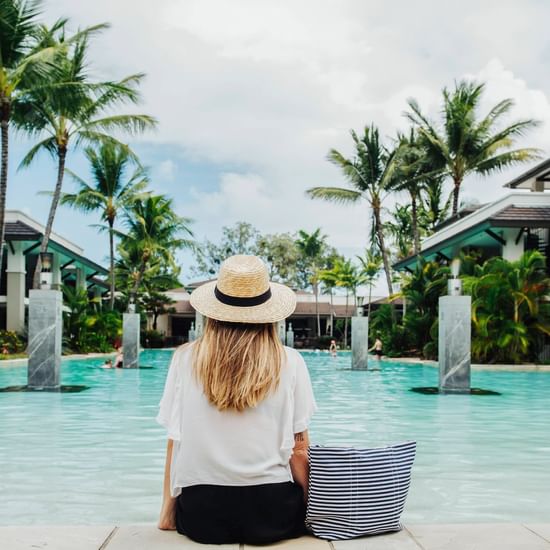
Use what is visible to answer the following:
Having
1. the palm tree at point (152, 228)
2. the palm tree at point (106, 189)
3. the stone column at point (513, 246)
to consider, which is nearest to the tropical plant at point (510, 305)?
the stone column at point (513, 246)

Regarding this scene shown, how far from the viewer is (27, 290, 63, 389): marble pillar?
46.6ft

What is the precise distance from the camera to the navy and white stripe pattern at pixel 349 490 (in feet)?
12.1

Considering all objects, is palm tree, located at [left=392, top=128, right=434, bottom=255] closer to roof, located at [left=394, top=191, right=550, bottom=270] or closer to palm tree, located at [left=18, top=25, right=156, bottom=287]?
roof, located at [left=394, top=191, right=550, bottom=270]

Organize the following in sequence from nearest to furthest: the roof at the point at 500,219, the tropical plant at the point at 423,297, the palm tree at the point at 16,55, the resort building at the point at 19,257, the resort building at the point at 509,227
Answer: the palm tree at the point at 16,55, the roof at the point at 500,219, the resort building at the point at 509,227, the resort building at the point at 19,257, the tropical plant at the point at 423,297

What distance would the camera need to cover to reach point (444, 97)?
109ft

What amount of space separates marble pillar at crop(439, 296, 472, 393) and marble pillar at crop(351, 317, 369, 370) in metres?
8.80

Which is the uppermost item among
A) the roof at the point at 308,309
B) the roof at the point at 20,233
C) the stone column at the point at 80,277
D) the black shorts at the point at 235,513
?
the roof at the point at 20,233

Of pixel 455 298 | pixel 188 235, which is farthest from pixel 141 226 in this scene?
pixel 455 298

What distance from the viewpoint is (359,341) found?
79.0 ft

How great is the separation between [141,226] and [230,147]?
37.3 m

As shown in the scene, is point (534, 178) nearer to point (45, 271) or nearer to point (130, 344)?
point (130, 344)

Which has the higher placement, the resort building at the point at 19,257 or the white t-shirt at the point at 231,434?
the resort building at the point at 19,257

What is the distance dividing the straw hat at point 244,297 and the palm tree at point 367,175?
3145 cm

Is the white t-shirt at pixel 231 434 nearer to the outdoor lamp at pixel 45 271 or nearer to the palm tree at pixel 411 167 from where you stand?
the outdoor lamp at pixel 45 271
